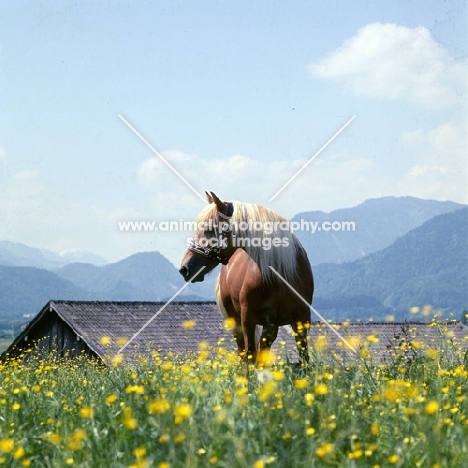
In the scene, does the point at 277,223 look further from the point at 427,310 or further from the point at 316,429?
the point at 316,429

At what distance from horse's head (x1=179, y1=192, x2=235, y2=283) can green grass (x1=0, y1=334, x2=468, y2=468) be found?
2.28 m

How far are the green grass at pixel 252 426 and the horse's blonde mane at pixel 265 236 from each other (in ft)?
6.77

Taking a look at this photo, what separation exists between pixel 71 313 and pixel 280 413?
2686 cm

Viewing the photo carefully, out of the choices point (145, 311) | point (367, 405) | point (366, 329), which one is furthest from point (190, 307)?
point (367, 405)

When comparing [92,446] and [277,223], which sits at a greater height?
[277,223]

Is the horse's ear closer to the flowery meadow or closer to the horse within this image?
the horse

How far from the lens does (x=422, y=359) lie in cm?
662

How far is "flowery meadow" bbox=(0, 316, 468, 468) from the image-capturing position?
3.83 m

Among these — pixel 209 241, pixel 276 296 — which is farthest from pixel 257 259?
pixel 209 241

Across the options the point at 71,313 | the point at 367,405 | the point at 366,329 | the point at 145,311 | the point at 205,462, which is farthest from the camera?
the point at 366,329

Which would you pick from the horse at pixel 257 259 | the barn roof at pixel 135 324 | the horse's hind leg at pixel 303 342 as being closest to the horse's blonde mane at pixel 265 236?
the horse at pixel 257 259

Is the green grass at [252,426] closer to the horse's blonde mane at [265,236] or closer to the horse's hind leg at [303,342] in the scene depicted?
the horse's hind leg at [303,342]

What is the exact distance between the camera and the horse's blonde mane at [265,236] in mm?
7598

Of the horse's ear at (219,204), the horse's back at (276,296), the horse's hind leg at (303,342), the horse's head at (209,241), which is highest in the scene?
the horse's ear at (219,204)
